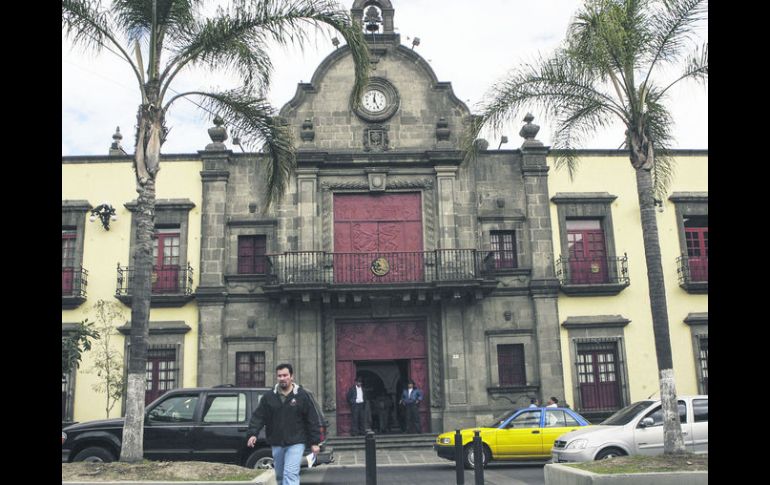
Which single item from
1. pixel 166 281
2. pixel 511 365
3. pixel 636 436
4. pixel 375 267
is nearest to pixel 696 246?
pixel 511 365

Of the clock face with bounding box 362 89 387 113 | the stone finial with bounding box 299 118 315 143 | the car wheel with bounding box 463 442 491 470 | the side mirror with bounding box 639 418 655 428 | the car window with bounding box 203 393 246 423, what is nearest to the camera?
the car window with bounding box 203 393 246 423

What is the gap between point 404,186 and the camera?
72.7 feet

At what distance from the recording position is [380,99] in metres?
22.8

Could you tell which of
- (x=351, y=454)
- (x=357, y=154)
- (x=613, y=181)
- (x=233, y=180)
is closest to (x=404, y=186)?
(x=357, y=154)

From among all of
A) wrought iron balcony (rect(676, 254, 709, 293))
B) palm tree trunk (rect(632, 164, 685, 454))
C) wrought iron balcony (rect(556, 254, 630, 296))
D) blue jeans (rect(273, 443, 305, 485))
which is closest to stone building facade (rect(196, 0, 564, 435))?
wrought iron balcony (rect(556, 254, 630, 296))

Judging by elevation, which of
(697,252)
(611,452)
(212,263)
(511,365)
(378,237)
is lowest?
(611,452)

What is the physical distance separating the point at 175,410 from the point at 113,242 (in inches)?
453

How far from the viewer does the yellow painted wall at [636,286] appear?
21.5m

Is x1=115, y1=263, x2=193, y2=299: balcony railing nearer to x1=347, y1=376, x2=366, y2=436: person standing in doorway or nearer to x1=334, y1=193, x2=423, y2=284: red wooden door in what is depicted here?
x1=334, y1=193, x2=423, y2=284: red wooden door

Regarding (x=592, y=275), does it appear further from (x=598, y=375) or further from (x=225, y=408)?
(x=225, y=408)

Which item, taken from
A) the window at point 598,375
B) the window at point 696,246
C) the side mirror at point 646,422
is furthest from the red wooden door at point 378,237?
the side mirror at point 646,422

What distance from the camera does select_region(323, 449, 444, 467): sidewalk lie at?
53.8 ft

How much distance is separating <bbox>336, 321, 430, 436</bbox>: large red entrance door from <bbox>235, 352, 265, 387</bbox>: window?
2.30 meters
